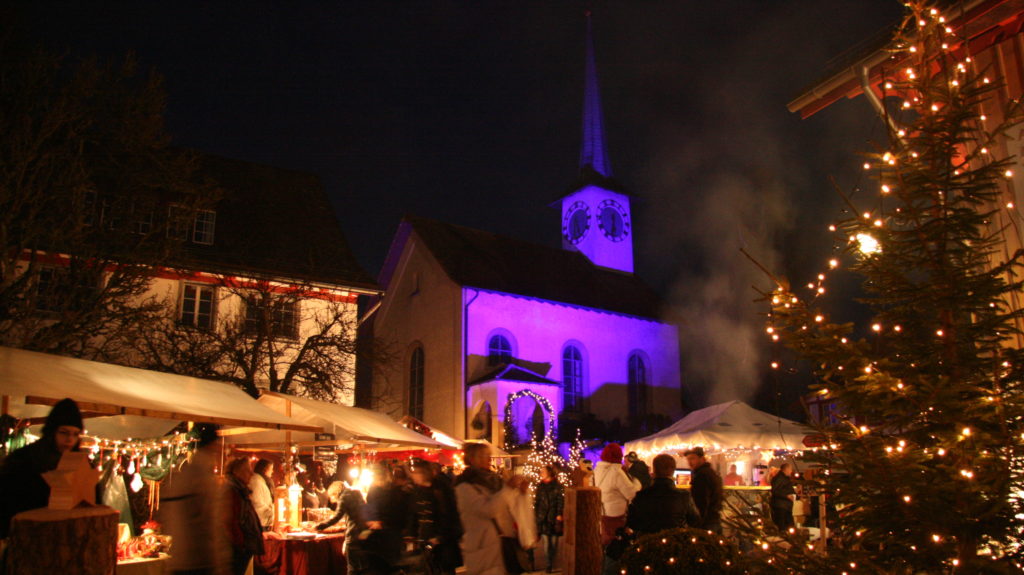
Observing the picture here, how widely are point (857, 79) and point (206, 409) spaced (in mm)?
8750

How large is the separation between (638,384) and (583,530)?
2667 cm

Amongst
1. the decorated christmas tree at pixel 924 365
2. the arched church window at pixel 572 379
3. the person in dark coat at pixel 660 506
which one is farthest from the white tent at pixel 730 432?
the arched church window at pixel 572 379

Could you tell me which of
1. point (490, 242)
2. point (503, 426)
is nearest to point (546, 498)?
point (503, 426)

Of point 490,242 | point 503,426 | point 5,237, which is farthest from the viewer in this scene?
point 490,242

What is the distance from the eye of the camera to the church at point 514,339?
2920cm

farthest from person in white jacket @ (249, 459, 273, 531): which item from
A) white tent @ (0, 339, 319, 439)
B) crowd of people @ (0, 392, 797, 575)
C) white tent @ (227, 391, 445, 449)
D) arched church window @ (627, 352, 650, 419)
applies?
arched church window @ (627, 352, 650, 419)

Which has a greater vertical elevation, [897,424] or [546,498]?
[897,424]

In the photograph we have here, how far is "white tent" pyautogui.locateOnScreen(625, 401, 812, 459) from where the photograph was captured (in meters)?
16.7

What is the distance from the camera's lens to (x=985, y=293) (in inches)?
181

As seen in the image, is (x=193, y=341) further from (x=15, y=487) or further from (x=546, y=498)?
(x=15, y=487)

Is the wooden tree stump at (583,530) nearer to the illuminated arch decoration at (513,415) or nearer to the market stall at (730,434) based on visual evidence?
the market stall at (730,434)

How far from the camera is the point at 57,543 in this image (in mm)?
4574

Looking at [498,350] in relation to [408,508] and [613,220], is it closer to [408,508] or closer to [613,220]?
[613,220]

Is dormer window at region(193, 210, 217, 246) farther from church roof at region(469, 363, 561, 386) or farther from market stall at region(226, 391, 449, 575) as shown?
market stall at region(226, 391, 449, 575)
